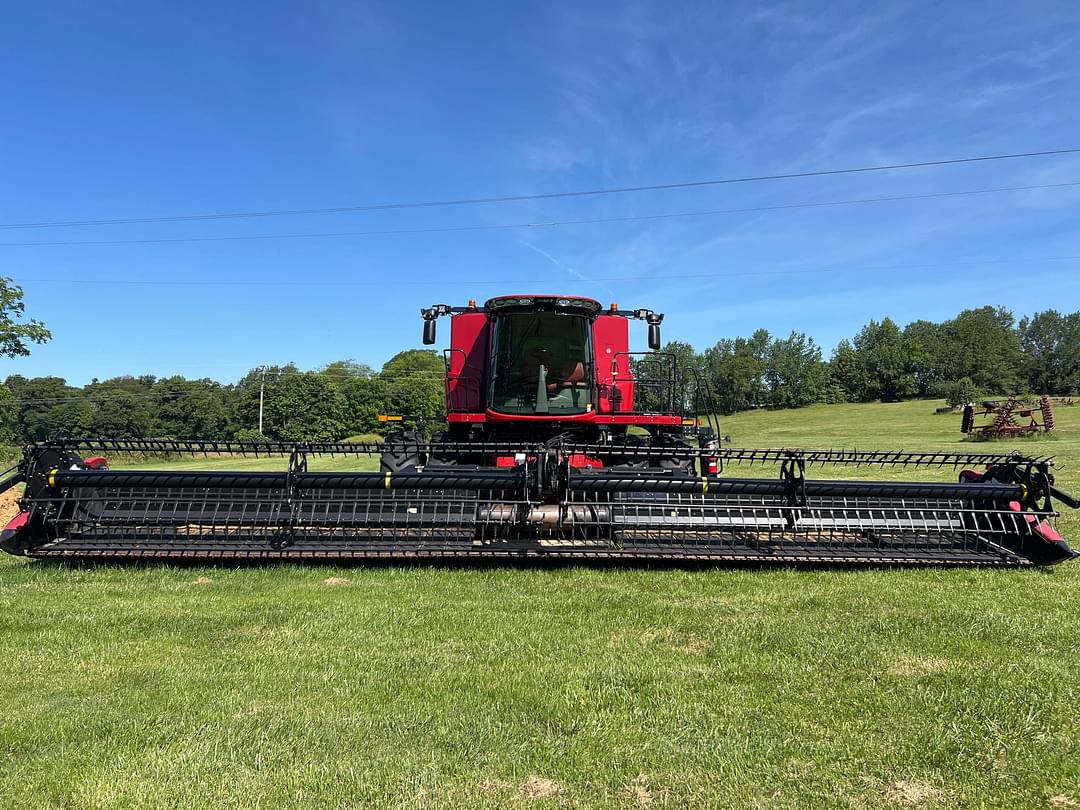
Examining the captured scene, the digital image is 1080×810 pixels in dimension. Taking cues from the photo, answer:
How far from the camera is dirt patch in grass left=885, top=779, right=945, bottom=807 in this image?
2340mm

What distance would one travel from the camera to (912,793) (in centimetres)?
239

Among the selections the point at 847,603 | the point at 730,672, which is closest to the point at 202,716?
the point at 730,672

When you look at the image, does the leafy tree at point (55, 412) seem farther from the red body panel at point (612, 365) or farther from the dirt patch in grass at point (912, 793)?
the dirt patch in grass at point (912, 793)

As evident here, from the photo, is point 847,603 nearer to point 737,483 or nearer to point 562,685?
point 737,483

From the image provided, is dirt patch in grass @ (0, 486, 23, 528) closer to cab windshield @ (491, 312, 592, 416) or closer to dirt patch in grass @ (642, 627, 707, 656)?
cab windshield @ (491, 312, 592, 416)

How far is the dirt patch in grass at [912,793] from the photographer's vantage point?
2340mm

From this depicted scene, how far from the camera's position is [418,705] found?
3.09 metres

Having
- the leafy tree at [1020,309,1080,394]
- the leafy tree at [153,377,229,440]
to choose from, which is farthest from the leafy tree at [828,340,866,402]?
the leafy tree at [153,377,229,440]

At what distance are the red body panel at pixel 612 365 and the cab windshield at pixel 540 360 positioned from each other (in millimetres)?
247

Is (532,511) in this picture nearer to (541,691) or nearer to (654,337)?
(541,691)

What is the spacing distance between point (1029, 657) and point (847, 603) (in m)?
1.16

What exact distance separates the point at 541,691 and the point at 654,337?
20.6ft

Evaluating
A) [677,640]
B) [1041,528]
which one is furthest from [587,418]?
[1041,528]

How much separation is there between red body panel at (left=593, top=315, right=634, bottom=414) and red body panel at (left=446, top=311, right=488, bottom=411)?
5.17 feet
